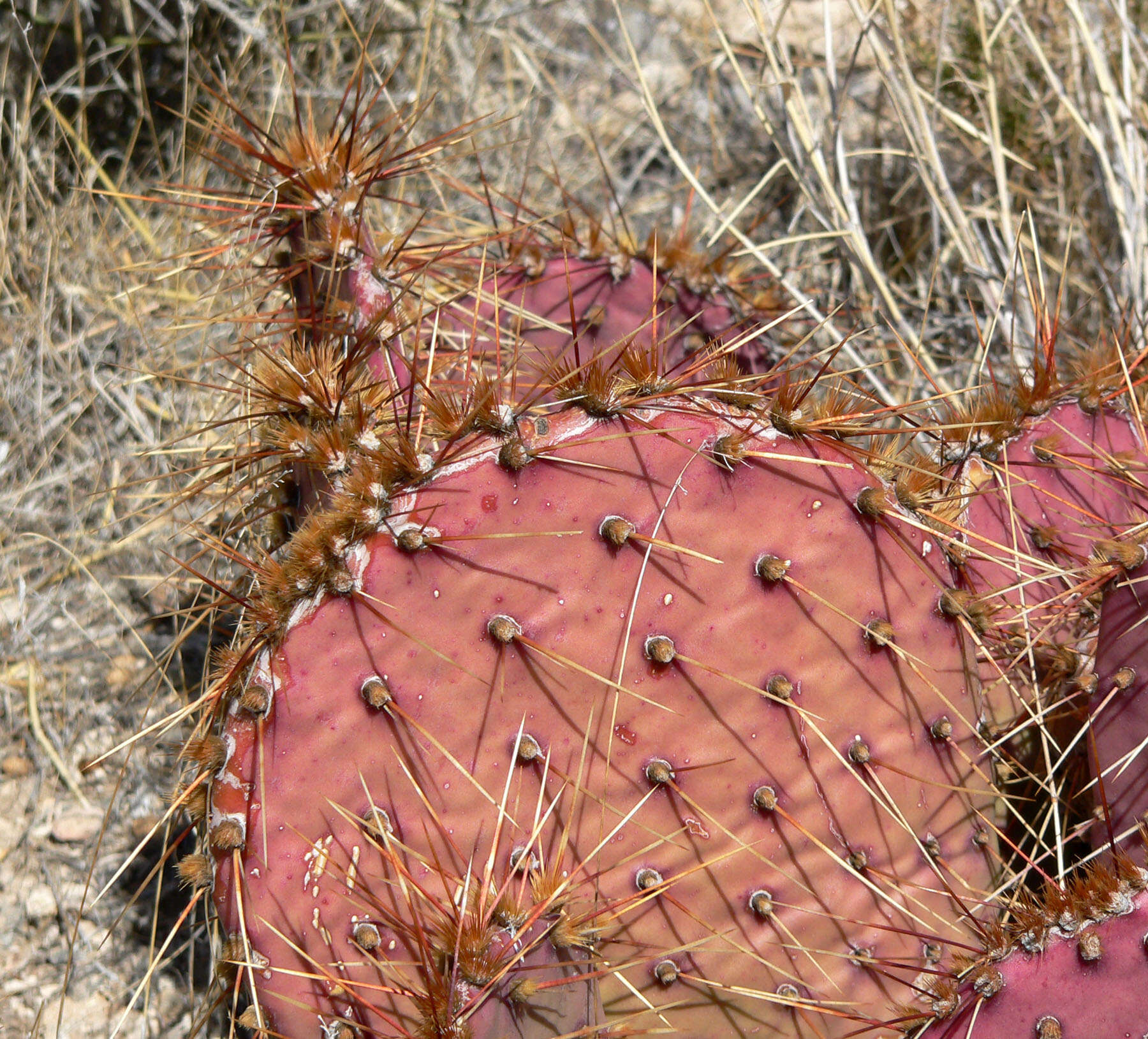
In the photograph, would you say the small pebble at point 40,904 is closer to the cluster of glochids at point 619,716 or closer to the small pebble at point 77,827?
the small pebble at point 77,827

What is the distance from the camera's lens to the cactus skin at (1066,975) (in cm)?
87

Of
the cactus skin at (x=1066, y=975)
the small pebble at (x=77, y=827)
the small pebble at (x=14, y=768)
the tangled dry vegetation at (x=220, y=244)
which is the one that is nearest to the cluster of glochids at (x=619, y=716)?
the cactus skin at (x=1066, y=975)

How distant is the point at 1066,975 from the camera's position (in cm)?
89

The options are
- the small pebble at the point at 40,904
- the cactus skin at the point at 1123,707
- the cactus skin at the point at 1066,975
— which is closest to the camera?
the cactus skin at the point at 1066,975

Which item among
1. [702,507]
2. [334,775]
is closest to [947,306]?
[702,507]

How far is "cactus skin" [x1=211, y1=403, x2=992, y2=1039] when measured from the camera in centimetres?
89

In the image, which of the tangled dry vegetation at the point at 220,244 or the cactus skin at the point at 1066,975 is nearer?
the cactus skin at the point at 1066,975

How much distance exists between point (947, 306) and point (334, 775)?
1429 mm

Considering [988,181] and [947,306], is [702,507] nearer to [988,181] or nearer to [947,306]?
[947,306]

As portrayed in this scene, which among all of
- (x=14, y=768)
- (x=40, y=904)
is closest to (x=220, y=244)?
(x=14, y=768)

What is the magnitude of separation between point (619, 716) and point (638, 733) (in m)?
0.02

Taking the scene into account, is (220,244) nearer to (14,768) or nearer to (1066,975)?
(14,768)

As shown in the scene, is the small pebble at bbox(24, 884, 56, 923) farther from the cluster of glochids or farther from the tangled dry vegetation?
the cluster of glochids

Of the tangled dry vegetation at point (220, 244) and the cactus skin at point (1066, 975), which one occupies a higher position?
the tangled dry vegetation at point (220, 244)
